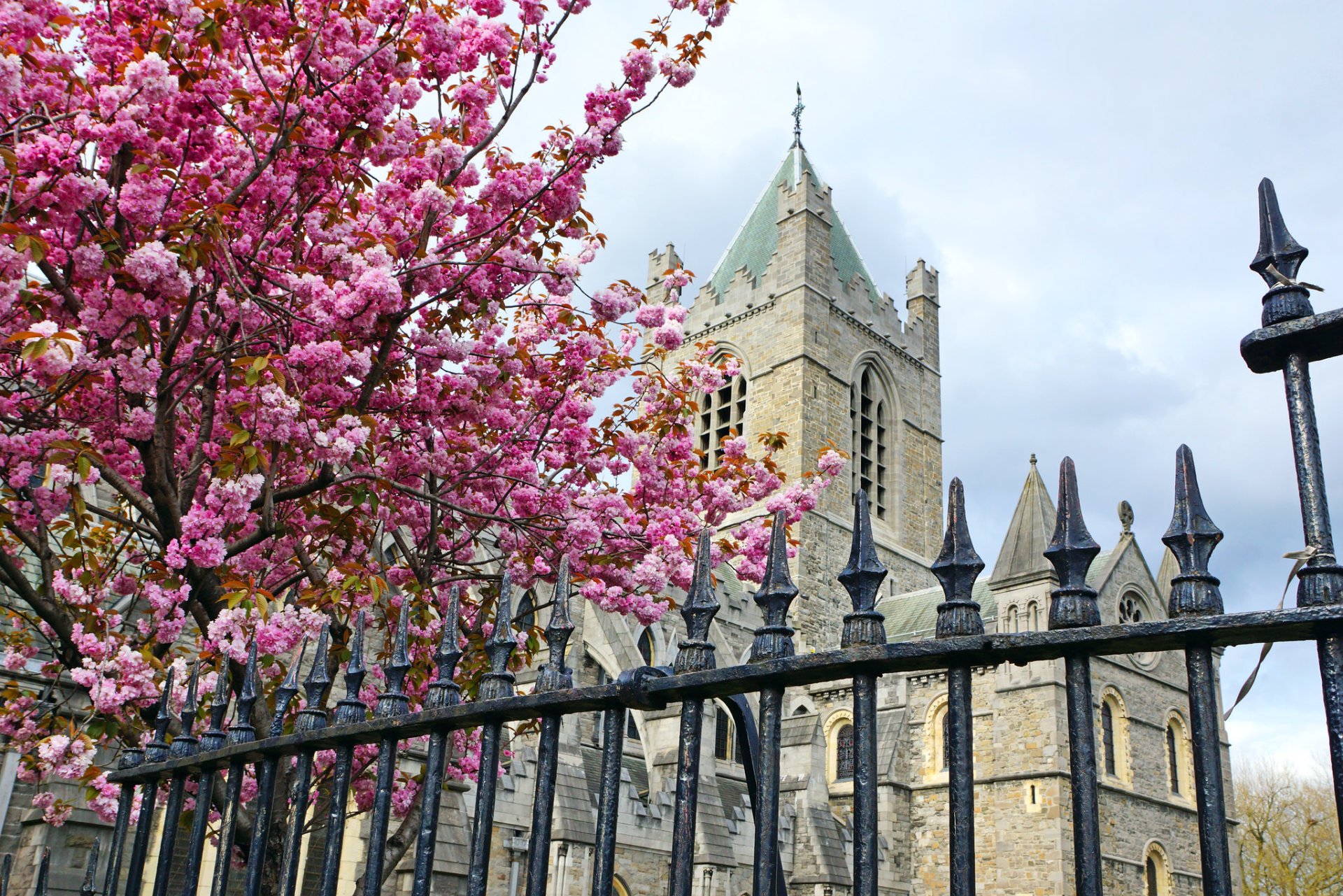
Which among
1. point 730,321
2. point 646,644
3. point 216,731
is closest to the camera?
point 216,731

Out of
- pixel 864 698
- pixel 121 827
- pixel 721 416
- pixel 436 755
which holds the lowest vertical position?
pixel 121 827

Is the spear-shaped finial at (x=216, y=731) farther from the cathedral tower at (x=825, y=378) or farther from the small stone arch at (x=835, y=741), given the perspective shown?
the cathedral tower at (x=825, y=378)

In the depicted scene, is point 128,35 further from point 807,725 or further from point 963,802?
point 807,725

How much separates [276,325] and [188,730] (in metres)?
2.40

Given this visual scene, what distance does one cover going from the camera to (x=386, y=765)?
104 inches

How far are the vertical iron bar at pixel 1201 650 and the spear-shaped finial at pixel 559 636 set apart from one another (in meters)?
1.24

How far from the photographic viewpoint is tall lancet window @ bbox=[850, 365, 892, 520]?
1384 inches

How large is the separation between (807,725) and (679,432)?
54.6 ft

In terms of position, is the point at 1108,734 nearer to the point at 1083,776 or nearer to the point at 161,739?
the point at 161,739

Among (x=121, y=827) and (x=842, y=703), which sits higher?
(x=842, y=703)

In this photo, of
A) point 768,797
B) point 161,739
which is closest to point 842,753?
point 161,739

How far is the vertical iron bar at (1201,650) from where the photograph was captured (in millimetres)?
1710

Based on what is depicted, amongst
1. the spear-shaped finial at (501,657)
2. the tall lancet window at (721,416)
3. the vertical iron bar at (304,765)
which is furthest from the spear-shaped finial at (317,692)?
the tall lancet window at (721,416)

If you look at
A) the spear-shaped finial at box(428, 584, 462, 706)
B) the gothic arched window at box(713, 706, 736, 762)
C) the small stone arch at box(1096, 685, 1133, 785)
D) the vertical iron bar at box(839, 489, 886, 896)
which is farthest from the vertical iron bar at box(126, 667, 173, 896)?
the small stone arch at box(1096, 685, 1133, 785)
